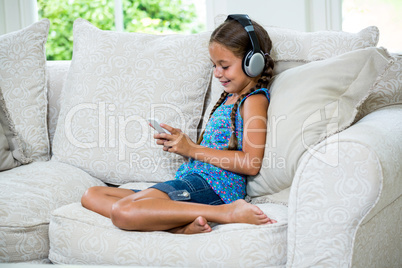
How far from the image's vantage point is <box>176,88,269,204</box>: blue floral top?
144 centimetres

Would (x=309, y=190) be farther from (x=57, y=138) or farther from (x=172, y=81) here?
(x=57, y=138)

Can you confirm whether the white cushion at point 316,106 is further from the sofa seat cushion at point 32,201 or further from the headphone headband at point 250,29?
the sofa seat cushion at point 32,201

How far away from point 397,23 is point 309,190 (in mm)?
1751

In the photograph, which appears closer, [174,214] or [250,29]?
[174,214]

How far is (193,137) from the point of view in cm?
168

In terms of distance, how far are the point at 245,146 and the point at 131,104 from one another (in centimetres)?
53

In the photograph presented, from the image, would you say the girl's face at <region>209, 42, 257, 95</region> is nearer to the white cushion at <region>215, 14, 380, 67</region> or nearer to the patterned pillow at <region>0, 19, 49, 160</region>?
the white cushion at <region>215, 14, 380, 67</region>

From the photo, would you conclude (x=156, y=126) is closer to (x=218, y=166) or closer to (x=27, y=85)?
(x=218, y=166)

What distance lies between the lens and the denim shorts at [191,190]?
135cm

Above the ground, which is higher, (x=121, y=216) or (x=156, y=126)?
(x=156, y=126)

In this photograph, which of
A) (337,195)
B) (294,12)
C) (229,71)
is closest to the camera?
(337,195)

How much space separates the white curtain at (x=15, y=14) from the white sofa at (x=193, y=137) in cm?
94

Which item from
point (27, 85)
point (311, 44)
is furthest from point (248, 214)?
point (27, 85)

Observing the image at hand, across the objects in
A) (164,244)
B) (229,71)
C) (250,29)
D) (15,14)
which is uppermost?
(15,14)
